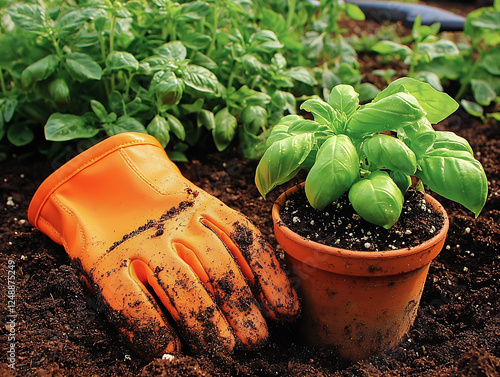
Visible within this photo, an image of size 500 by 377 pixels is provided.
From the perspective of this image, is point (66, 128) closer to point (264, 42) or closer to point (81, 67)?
point (81, 67)

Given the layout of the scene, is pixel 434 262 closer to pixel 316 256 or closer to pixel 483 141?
pixel 316 256

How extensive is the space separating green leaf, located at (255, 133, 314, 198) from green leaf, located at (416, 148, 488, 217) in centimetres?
36

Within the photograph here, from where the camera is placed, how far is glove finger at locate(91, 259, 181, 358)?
1.45 m

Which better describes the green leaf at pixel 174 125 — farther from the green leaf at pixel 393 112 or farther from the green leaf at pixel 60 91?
the green leaf at pixel 393 112

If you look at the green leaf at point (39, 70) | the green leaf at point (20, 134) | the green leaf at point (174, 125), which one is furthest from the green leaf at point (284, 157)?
the green leaf at point (20, 134)

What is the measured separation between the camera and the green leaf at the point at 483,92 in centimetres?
276

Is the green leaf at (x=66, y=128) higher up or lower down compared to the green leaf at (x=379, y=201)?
lower down

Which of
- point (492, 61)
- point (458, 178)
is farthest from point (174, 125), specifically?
point (492, 61)

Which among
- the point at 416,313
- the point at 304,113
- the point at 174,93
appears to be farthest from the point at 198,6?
the point at 416,313

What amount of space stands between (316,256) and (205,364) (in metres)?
0.46

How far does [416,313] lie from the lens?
1669mm

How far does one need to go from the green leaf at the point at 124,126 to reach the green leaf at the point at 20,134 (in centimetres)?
52

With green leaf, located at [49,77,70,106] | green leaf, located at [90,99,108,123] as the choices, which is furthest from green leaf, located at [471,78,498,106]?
green leaf, located at [49,77,70,106]

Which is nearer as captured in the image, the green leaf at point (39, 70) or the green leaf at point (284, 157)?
the green leaf at point (284, 157)
